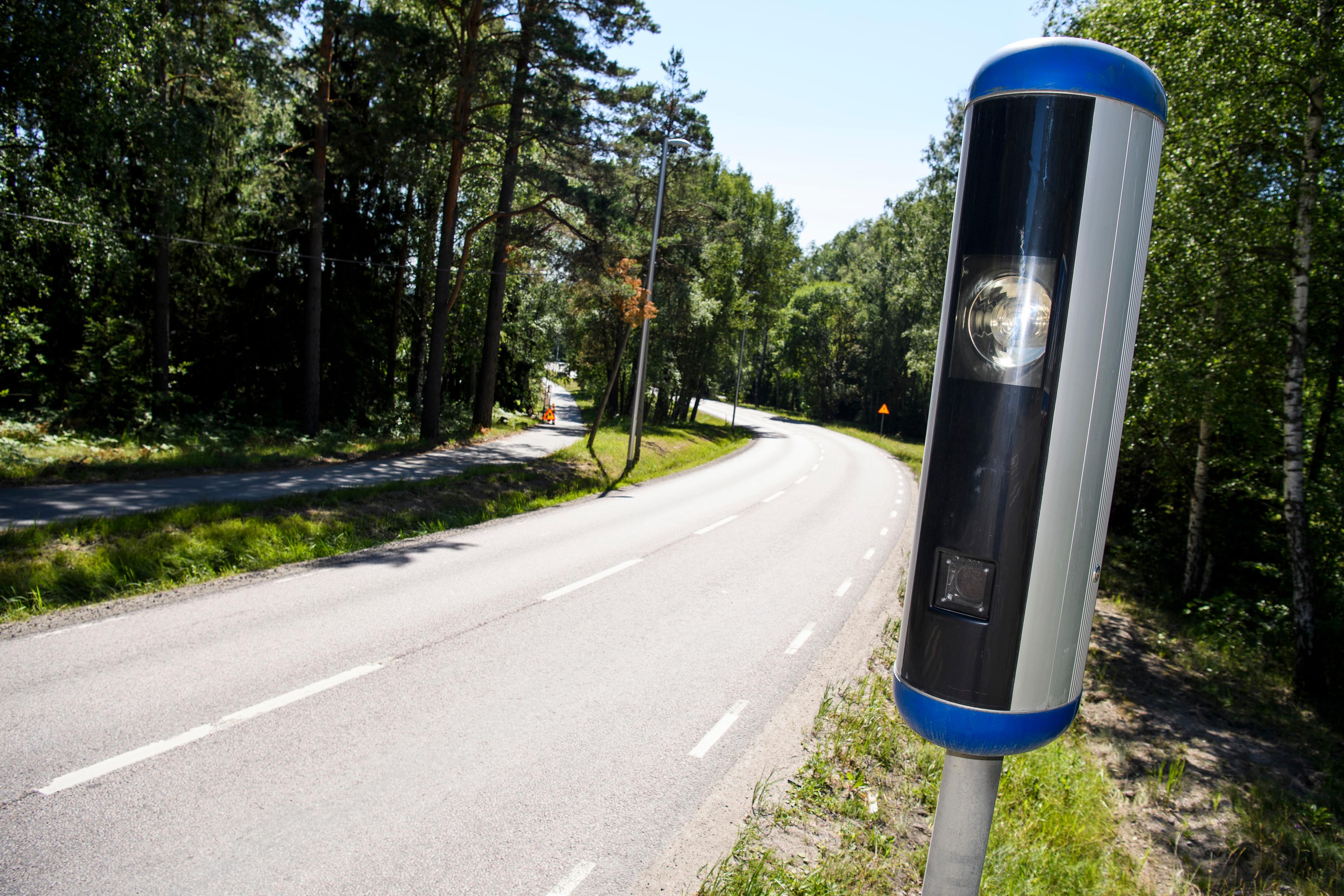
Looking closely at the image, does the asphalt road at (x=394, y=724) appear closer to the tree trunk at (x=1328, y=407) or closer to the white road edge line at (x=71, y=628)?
the white road edge line at (x=71, y=628)

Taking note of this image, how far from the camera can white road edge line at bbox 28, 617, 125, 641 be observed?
6629mm

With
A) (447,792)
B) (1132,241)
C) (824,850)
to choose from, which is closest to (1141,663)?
(824,850)

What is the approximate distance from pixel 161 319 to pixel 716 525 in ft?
55.9

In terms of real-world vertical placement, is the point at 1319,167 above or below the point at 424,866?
above

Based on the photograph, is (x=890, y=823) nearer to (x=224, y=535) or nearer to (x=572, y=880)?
(x=572, y=880)

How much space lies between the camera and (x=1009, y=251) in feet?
5.32

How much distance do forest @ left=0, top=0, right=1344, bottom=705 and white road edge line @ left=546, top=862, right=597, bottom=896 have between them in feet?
35.9

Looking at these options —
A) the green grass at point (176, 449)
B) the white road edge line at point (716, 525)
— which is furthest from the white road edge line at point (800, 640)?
the green grass at point (176, 449)

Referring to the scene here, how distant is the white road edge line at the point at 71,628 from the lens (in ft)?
21.7

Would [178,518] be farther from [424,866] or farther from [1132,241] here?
[1132,241]

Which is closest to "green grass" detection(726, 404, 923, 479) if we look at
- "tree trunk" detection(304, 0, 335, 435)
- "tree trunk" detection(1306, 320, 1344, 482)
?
"tree trunk" detection(1306, 320, 1344, 482)

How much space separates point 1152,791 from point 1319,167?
877 cm

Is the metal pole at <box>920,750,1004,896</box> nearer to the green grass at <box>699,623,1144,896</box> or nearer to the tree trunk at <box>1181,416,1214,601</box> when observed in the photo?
the green grass at <box>699,623,1144,896</box>

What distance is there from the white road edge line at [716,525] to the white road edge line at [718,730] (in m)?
7.26
